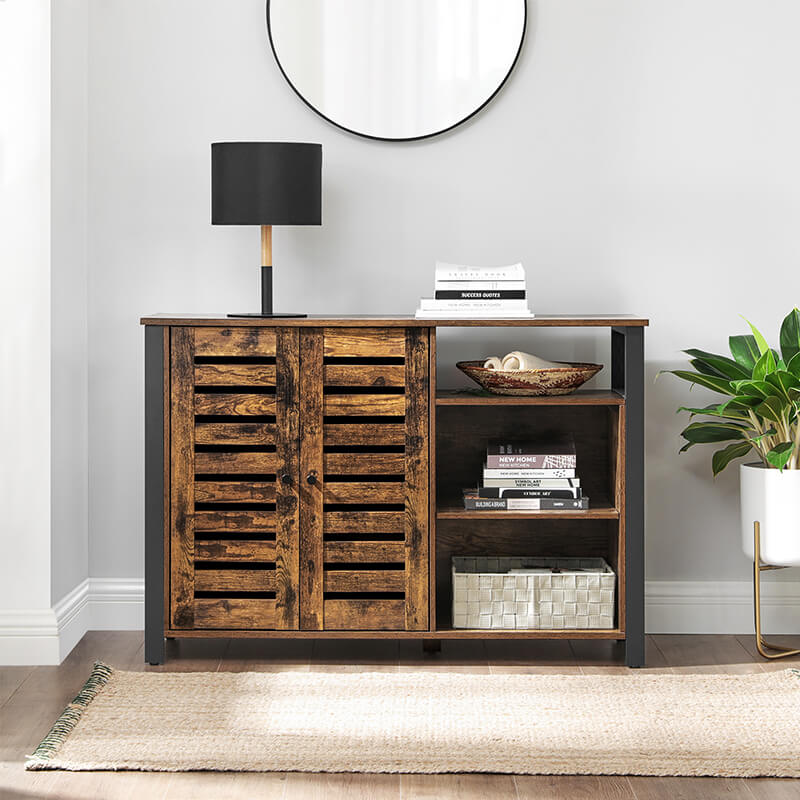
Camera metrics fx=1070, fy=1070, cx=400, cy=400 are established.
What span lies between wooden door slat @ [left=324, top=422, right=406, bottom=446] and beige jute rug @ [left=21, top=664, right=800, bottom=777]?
0.61 metres

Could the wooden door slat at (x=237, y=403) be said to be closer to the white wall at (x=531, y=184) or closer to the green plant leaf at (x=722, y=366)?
the white wall at (x=531, y=184)

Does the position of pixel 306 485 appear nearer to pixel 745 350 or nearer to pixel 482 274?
pixel 482 274

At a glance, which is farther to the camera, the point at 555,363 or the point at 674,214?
the point at 674,214

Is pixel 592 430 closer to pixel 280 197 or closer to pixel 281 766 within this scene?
pixel 280 197

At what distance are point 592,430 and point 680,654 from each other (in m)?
0.69

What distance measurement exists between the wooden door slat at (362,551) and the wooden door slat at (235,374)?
48 cm

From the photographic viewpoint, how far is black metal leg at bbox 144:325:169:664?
285cm

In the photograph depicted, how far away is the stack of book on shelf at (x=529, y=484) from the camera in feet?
9.55

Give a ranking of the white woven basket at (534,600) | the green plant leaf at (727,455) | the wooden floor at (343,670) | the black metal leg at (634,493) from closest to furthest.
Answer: the wooden floor at (343,670)
the black metal leg at (634,493)
the white woven basket at (534,600)
the green plant leaf at (727,455)

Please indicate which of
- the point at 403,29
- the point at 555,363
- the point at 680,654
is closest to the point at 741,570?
the point at 680,654

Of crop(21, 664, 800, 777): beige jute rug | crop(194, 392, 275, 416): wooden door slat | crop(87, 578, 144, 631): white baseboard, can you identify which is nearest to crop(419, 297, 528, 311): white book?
crop(194, 392, 275, 416): wooden door slat

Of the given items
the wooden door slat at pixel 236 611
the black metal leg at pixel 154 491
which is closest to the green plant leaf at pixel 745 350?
the wooden door slat at pixel 236 611

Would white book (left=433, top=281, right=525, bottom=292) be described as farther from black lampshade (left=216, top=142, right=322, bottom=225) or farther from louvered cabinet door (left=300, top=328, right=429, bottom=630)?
black lampshade (left=216, top=142, right=322, bottom=225)

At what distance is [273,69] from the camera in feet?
10.5
